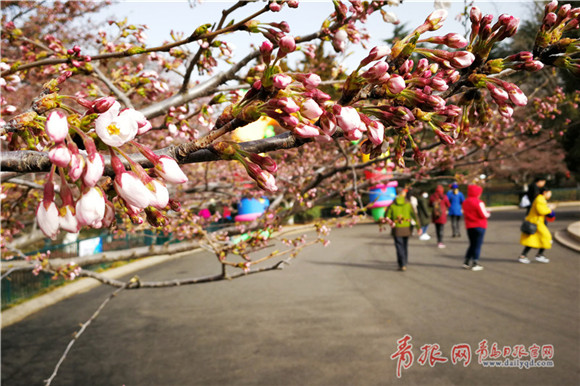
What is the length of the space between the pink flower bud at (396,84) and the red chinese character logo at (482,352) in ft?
18.6

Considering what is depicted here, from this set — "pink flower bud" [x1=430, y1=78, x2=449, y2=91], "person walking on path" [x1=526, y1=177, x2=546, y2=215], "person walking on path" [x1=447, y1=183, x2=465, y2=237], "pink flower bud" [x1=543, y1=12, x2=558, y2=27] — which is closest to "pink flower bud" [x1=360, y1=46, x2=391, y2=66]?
"pink flower bud" [x1=430, y1=78, x2=449, y2=91]

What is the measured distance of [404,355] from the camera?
5.76 m

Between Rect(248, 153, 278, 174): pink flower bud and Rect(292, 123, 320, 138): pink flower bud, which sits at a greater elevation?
Rect(292, 123, 320, 138): pink flower bud

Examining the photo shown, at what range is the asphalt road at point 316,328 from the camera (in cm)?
547

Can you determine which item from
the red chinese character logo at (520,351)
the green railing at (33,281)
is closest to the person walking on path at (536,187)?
the red chinese character logo at (520,351)

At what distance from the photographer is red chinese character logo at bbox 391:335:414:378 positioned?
18.0 ft

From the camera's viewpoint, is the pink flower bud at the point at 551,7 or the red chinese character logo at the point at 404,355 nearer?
the pink flower bud at the point at 551,7

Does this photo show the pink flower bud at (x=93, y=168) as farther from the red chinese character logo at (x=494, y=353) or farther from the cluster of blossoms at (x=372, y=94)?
the red chinese character logo at (x=494, y=353)

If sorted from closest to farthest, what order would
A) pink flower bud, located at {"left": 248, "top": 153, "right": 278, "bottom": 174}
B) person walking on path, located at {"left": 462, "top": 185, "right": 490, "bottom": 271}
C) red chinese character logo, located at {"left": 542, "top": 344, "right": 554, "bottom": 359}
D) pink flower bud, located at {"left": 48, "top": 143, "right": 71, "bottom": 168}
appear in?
pink flower bud, located at {"left": 48, "top": 143, "right": 71, "bottom": 168}, pink flower bud, located at {"left": 248, "top": 153, "right": 278, "bottom": 174}, red chinese character logo, located at {"left": 542, "top": 344, "right": 554, "bottom": 359}, person walking on path, located at {"left": 462, "top": 185, "right": 490, "bottom": 271}

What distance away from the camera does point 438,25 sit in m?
1.19

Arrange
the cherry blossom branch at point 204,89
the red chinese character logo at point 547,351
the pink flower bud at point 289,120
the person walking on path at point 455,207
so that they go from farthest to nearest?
the person walking on path at point 455,207
the red chinese character logo at point 547,351
the cherry blossom branch at point 204,89
the pink flower bud at point 289,120

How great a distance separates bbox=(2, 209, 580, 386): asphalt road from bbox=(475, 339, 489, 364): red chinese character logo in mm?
88

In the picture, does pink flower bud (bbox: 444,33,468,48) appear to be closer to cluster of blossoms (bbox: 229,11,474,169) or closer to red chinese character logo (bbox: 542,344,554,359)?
cluster of blossoms (bbox: 229,11,474,169)

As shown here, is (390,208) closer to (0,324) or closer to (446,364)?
(446,364)
